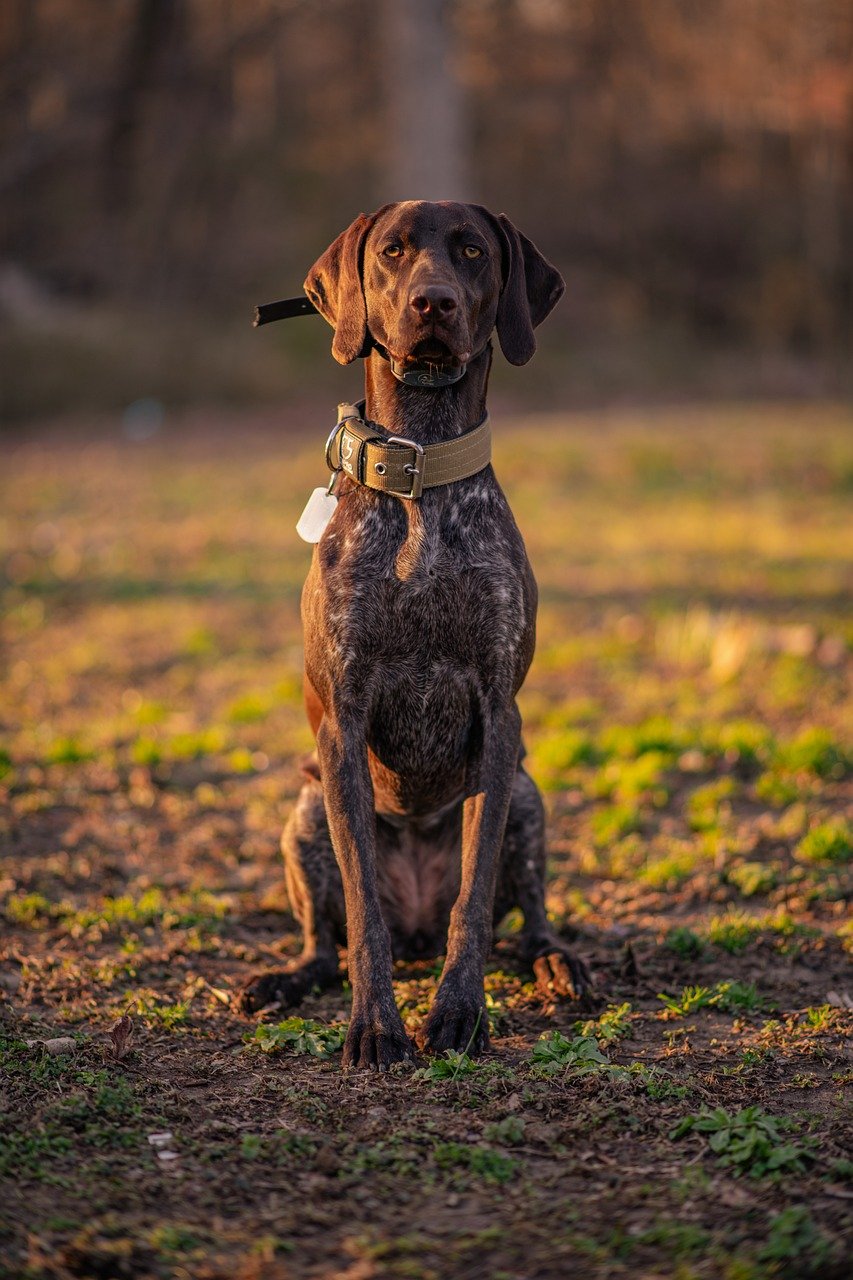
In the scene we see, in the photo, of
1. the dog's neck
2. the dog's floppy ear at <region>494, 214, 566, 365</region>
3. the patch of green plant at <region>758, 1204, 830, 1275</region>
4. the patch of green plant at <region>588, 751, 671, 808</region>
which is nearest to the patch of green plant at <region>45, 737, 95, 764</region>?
the patch of green plant at <region>588, 751, 671, 808</region>

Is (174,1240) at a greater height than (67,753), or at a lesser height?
greater

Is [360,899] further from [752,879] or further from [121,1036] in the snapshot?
A: [752,879]

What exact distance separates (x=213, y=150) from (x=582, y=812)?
2235cm

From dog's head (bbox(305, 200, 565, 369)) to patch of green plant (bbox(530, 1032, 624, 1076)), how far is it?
1.85 meters

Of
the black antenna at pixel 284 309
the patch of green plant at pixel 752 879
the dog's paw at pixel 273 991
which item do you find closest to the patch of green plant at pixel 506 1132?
the dog's paw at pixel 273 991

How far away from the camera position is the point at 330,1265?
2.56 meters

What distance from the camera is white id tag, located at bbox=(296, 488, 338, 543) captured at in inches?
155

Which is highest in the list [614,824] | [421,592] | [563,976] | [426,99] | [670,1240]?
[426,99]

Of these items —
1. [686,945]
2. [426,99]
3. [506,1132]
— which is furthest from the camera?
[426,99]

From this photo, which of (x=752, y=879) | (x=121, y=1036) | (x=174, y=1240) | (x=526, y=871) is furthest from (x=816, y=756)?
(x=174, y=1240)

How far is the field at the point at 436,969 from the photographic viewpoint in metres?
2.72

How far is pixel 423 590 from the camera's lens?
3.74m

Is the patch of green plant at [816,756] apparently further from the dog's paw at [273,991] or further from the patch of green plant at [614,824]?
the dog's paw at [273,991]

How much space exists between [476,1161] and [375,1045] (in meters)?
0.60
